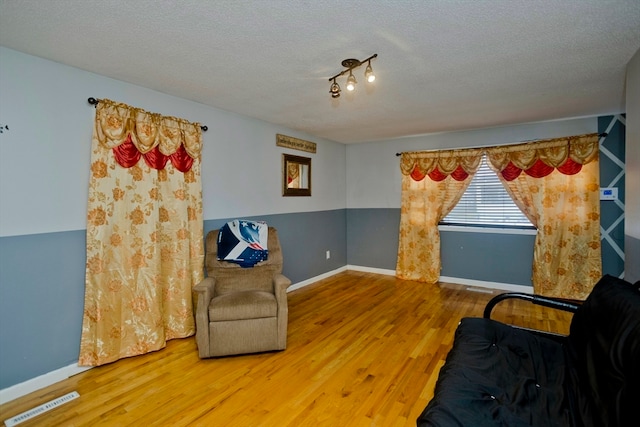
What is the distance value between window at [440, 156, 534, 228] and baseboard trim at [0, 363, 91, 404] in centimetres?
464

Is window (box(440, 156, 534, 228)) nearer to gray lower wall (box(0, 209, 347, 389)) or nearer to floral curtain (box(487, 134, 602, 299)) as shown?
floral curtain (box(487, 134, 602, 299))

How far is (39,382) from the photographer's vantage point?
86.3 inches

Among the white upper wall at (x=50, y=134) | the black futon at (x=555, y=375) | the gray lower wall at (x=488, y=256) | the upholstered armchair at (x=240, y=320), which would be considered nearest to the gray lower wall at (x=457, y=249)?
the gray lower wall at (x=488, y=256)

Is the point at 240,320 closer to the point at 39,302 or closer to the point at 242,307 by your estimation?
the point at 242,307

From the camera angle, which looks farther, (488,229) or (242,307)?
(488,229)

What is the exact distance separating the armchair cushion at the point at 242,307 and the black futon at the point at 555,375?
1.47m

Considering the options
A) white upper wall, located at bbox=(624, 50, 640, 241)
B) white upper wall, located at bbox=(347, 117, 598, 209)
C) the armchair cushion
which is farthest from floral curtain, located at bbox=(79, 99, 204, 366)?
white upper wall, located at bbox=(624, 50, 640, 241)

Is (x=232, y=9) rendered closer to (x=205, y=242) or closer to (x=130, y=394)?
(x=205, y=242)

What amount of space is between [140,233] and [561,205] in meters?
4.73

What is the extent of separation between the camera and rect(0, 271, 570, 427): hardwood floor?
1.89 meters

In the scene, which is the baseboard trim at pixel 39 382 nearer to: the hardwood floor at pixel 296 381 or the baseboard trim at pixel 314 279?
the hardwood floor at pixel 296 381

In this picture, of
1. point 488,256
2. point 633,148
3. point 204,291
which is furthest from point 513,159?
point 204,291

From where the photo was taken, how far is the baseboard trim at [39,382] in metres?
2.07

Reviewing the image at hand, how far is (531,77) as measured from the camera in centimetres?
258
